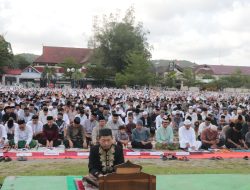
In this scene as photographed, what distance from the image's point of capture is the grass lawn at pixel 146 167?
328 inches

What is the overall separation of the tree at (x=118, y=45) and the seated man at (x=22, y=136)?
42424 millimetres

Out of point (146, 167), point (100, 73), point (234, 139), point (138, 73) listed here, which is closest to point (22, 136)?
point (146, 167)

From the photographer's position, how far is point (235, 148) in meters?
12.3

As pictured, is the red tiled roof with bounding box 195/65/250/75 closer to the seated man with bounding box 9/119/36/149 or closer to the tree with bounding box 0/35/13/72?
the tree with bounding box 0/35/13/72

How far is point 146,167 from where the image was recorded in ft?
29.5

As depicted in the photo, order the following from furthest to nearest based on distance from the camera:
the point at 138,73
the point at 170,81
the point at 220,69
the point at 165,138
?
the point at 220,69
the point at 170,81
the point at 138,73
the point at 165,138

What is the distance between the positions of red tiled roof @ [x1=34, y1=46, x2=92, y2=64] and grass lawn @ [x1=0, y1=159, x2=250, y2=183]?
200 feet

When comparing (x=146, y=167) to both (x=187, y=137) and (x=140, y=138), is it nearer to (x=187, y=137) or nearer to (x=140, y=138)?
(x=140, y=138)

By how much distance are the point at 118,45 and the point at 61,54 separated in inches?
802

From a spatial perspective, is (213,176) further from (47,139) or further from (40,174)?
(47,139)

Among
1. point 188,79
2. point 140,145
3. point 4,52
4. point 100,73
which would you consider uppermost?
point 4,52

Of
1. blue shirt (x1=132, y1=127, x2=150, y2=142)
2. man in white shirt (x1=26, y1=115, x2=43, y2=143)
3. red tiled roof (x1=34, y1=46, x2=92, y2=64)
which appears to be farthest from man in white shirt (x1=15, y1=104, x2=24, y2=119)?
red tiled roof (x1=34, y1=46, x2=92, y2=64)

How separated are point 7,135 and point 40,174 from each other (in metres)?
3.66

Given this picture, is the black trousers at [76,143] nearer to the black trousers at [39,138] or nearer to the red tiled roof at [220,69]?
the black trousers at [39,138]
